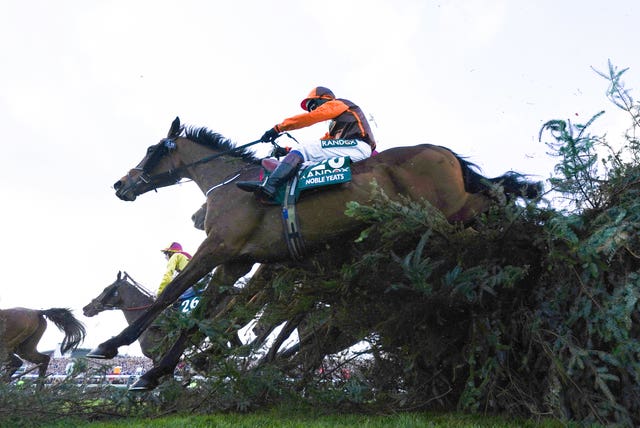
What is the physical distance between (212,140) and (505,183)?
131 inches

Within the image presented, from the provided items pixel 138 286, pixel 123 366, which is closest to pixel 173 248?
pixel 138 286

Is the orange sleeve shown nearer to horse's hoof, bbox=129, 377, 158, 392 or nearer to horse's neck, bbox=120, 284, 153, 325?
horse's hoof, bbox=129, 377, 158, 392

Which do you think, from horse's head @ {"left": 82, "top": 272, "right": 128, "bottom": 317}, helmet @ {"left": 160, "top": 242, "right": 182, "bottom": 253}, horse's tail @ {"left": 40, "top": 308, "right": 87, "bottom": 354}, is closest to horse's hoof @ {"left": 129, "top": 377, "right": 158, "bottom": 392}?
helmet @ {"left": 160, "top": 242, "right": 182, "bottom": 253}

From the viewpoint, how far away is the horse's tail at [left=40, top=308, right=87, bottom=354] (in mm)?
14609

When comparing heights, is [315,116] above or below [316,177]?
above

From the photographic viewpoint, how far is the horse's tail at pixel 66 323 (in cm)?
1461

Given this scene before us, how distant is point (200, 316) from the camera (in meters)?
5.84

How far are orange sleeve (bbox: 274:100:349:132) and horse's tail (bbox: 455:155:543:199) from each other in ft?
4.28

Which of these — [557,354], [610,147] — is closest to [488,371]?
[557,354]

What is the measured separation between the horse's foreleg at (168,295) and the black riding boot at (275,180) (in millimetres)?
729

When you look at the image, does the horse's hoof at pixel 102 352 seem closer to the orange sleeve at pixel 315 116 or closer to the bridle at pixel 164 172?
the bridle at pixel 164 172

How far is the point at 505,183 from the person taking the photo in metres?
5.56

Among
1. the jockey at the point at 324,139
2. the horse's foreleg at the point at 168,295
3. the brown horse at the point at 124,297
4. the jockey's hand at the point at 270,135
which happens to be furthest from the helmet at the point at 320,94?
the brown horse at the point at 124,297

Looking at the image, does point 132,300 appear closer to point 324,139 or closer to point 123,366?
point 324,139
